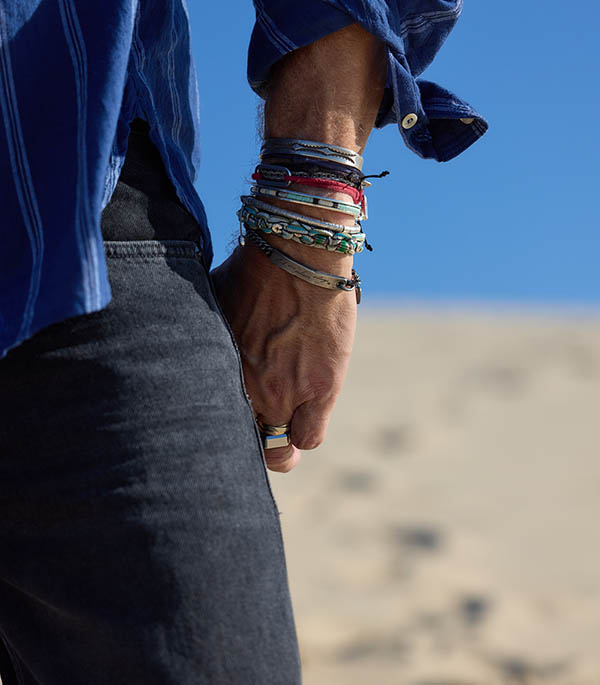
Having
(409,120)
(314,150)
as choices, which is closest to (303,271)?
(314,150)

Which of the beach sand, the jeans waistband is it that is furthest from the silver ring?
the beach sand

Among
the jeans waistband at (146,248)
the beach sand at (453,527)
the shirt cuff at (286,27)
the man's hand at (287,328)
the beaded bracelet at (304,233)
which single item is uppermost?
the shirt cuff at (286,27)

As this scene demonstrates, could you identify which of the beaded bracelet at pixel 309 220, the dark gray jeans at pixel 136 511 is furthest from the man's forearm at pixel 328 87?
the dark gray jeans at pixel 136 511

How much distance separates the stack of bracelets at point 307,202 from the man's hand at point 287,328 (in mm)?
15

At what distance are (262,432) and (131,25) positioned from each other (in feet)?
1.99

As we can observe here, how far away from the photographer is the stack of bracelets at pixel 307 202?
1.30 meters

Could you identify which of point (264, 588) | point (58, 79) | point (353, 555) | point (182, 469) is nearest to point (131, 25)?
point (58, 79)

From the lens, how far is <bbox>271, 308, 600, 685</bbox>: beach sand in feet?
12.6

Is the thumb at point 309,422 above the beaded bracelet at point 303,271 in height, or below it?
below

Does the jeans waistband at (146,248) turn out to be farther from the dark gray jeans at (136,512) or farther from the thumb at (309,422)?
the thumb at (309,422)

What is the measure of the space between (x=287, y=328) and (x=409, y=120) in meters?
0.36

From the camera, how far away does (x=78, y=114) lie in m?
1.10

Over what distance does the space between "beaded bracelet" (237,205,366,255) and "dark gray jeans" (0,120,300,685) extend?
261mm

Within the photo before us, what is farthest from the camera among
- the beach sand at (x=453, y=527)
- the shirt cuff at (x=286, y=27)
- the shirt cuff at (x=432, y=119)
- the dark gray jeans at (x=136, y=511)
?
the beach sand at (x=453, y=527)
